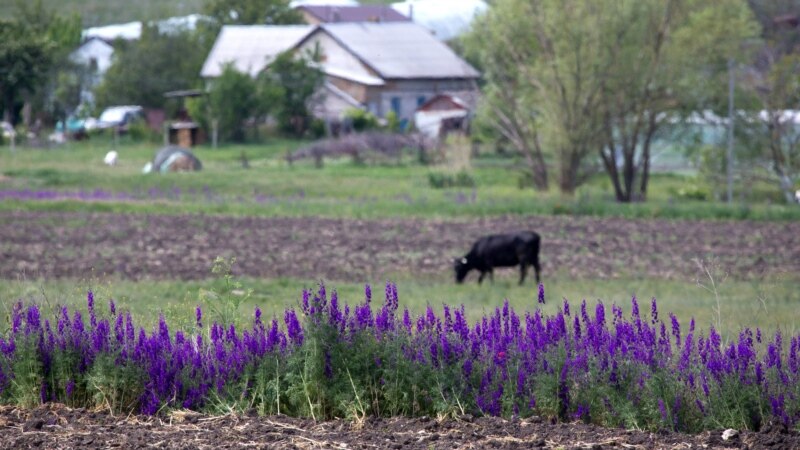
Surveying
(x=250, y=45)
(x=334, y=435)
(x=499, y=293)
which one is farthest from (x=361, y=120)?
(x=334, y=435)

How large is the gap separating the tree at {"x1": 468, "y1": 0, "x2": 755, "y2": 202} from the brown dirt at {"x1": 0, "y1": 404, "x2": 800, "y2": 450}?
3692cm

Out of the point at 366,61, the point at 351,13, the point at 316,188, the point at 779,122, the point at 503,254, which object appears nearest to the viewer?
the point at 503,254

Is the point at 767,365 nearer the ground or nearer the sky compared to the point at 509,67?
nearer the ground

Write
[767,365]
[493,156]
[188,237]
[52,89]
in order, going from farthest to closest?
[52,89]
[493,156]
[188,237]
[767,365]

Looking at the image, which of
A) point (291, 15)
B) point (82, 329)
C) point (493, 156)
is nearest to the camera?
point (82, 329)

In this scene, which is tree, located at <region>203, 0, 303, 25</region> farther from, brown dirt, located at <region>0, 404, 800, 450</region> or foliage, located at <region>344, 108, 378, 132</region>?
brown dirt, located at <region>0, 404, 800, 450</region>

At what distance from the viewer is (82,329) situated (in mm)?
9078

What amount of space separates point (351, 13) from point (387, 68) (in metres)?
31.1

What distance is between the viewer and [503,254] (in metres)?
22.5

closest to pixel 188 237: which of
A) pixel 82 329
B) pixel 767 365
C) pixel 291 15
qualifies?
pixel 82 329

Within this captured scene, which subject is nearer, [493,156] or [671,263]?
[671,263]

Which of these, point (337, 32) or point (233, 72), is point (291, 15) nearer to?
point (337, 32)

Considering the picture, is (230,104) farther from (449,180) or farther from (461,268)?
(461,268)

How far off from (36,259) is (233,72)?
4105 cm
